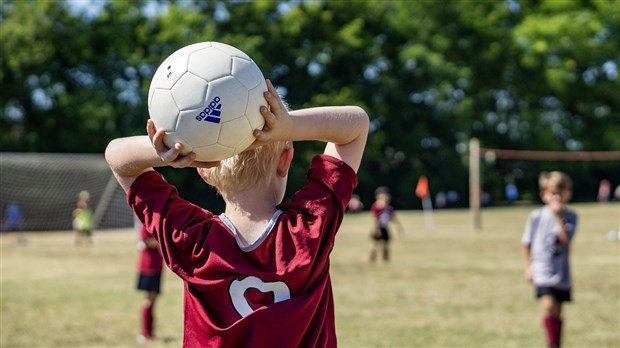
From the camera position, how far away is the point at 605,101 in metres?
55.3

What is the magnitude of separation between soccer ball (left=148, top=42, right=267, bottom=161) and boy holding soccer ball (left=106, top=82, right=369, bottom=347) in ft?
0.26

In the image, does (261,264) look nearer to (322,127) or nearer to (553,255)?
(322,127)

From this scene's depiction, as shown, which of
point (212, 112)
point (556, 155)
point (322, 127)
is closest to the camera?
point (212, 112)

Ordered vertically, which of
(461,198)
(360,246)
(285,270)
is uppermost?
(285,270)

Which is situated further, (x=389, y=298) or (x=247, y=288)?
(x=389, y=298)

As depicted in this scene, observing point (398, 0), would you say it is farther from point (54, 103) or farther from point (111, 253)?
point (111, 253)

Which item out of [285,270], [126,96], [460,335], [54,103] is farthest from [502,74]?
[285,270]

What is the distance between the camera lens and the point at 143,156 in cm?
243

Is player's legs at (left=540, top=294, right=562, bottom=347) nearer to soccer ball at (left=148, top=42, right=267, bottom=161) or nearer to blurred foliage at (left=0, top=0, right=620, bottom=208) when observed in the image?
soccer ball at (left=148, top=42, right=267, bottom=161)

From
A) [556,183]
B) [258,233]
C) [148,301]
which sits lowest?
[148,301]

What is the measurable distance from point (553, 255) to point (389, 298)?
449 centimetres

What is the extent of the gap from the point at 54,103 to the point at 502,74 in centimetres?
2788

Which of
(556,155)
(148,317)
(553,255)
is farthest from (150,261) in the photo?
(556,155)

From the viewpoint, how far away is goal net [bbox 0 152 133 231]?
25219 mm
